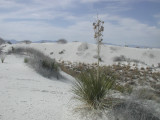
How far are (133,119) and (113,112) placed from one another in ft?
1.62

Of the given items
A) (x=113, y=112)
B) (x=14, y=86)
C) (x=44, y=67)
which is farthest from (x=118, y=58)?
(x=113, y=112)

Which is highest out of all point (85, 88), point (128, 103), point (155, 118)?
point (85, 88)

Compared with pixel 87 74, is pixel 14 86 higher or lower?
lower

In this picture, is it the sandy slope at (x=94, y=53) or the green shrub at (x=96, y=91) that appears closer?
the green shrub at (x=96, y=91)

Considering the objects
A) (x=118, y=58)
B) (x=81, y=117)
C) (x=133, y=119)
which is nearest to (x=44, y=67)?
(x=81, y=117)

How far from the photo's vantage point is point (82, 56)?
33594 mm

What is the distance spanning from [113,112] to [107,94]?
69cm

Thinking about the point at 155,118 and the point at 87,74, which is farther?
the point at 87,74

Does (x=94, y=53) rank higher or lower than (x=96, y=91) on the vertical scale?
A: higher

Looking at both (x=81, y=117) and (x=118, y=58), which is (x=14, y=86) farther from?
(x=118, y=58)

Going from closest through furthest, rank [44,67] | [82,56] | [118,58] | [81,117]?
[81,117], [44,67], [118,58], [82,56]

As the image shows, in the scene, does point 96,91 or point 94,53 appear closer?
point 96,91

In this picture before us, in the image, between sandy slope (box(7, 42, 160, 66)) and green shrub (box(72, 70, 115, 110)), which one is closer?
green shrub (box(72, 70, 115, 110))

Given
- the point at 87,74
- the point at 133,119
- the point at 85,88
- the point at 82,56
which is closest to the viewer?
the point at 133,119
